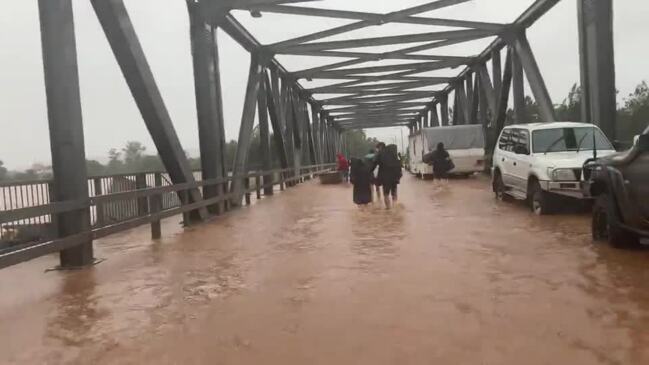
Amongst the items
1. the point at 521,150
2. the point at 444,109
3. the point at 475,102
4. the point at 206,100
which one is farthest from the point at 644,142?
the point at 444,109

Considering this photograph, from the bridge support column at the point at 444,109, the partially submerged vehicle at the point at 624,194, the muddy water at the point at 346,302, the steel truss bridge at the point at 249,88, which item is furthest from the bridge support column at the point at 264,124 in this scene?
the bridge support column at the point at 444,109

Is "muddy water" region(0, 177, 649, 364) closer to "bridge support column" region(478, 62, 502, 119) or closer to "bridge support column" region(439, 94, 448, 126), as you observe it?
"bridge support column" region(478, 62, 502, 119)

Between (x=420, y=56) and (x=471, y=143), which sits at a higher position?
(x=420, y=56)

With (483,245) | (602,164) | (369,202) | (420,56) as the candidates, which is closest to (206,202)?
(369,202)

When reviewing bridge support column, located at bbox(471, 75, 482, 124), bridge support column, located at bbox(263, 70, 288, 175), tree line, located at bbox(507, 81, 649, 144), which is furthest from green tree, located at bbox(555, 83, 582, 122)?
bridge support column, located at bbox(263, 70, 288, 175)

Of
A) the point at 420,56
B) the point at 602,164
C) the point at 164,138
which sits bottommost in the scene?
the point at 602,164

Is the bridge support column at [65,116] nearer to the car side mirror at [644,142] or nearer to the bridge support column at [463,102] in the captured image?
the car side mirror at [644,142]

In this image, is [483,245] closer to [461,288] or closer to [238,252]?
[461,288]

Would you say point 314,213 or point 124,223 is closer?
point 124,223

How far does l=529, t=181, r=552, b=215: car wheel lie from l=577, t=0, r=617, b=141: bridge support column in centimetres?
365

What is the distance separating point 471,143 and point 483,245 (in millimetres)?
20294

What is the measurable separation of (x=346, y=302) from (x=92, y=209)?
24.5 feet

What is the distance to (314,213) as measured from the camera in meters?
14.2

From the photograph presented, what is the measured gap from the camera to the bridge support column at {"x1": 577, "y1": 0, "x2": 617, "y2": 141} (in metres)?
13.9
